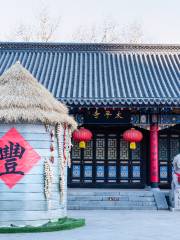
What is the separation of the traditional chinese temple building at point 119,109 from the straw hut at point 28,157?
616cm

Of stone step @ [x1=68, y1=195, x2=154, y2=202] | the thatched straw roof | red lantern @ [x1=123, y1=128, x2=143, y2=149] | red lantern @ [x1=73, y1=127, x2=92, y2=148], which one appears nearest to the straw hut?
the thatched straw roof

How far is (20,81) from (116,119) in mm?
7616

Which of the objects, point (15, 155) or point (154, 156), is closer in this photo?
point (15, 155)

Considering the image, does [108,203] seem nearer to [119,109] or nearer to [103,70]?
[119,109]

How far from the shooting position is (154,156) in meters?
17.4

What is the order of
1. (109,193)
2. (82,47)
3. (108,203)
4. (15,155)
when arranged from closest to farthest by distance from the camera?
(15,155)
(108,203)
(109,193)
(82,47)

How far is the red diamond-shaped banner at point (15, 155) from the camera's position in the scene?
1015 centimetres

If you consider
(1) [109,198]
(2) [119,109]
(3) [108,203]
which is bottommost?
(3) [108,203]

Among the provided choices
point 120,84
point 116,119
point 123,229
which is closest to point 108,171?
point 116,119

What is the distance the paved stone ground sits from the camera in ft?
29.9

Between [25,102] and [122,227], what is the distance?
132 inches

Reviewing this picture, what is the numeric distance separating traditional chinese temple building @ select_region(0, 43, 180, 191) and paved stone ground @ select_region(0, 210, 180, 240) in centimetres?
391

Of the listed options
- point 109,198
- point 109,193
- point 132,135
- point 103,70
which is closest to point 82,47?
point 103,70

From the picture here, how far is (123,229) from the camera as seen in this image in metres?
10.3
